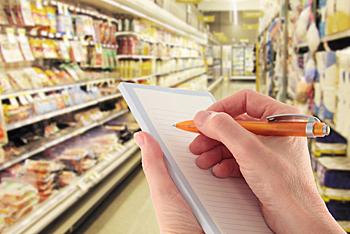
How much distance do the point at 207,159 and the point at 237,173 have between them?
0.07m

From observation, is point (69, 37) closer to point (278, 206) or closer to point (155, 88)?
point (155, 88)

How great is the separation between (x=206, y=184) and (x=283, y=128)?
0.52ft

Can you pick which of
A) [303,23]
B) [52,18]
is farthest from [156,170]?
[52,18]

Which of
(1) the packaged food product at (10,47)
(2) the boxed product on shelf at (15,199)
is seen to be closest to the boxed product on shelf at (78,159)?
(2) the boxed product on shelf at (15,199)

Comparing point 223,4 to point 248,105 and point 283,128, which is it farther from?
point 283,128

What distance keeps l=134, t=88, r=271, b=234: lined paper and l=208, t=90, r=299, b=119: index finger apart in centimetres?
10

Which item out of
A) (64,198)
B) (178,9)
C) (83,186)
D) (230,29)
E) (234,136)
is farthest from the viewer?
(230,29)

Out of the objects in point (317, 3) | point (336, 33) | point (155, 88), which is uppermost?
point (317, 3)

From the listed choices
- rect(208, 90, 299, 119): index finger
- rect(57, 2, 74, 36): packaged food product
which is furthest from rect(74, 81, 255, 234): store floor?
rect(208, 90, 299, 119): index finger

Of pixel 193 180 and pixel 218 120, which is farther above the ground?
pixel 218 120

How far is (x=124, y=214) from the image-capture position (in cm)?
347

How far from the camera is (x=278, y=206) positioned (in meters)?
0.57

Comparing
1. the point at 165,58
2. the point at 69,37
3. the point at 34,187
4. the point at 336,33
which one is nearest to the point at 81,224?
the point at 34,187

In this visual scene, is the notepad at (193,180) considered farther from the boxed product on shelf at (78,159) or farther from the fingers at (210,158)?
the boxed product on shelf at (78,159)
